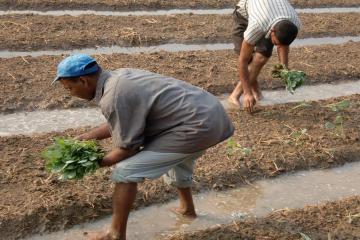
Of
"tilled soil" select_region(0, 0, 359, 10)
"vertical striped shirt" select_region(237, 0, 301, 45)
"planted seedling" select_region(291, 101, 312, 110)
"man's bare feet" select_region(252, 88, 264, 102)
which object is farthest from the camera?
"tilled soil" select_region(0, 0, 359, 10)

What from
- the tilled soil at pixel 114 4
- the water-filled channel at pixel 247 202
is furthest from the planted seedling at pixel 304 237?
the tilled soil at pixel 114 4

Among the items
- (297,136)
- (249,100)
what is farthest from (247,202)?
(249,100)

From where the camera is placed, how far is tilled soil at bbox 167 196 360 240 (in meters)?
3.79

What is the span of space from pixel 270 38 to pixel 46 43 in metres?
3.16

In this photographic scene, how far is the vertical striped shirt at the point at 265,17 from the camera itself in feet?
16.4

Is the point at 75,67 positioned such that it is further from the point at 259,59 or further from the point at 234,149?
the point at 259,59

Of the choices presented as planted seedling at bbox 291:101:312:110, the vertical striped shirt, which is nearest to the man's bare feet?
planted seedling at bbox 291:101:312:110

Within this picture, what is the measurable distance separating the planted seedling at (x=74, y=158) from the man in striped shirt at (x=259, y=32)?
7.59 ft

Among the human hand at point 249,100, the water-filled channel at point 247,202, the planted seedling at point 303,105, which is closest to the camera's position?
the water-filled channel at point 247,202

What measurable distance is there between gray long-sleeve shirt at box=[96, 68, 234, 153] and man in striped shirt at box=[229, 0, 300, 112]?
1.83 meters

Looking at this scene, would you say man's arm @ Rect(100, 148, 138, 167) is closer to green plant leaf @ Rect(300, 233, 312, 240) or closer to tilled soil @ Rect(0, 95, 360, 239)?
tilled soil @ Rect(0, 95, 360, 239)

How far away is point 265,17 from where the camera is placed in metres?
5.02

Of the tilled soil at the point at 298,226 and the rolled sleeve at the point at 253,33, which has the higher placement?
the rolled sleeve at the point at 253,33

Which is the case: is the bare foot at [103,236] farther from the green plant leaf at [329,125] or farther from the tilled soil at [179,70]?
the green plant leaf at [329,125]
